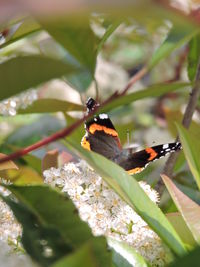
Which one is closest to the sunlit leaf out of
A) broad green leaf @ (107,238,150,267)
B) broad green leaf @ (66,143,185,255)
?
broad green leaf @ (66,143,185,255)

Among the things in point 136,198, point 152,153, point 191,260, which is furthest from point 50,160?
point 191,260

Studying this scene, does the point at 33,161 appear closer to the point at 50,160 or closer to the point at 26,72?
the point at 50,160

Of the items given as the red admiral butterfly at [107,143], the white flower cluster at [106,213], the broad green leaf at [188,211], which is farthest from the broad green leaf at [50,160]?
the broad green leaf at [188,211]

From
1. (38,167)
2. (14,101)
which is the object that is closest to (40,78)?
(14,101)

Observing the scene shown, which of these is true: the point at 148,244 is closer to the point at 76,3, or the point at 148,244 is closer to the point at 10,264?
the point at 10,264

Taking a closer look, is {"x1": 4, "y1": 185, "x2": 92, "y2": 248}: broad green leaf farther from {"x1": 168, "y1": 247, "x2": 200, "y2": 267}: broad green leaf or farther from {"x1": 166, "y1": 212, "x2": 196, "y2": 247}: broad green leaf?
{"x1": 166, "y1": 212, "x2": 196, "y2": 247}: broad green leaf

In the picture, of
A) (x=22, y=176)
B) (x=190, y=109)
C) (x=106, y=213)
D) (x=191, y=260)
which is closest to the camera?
(x=191, y=260)
